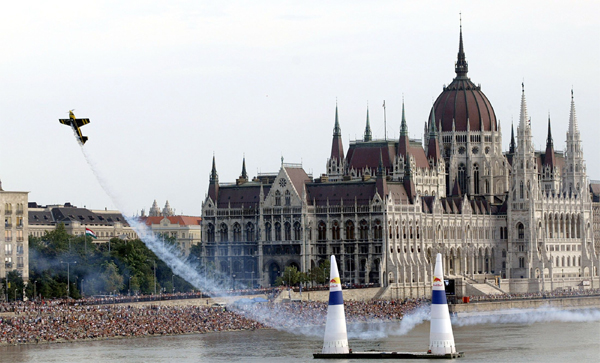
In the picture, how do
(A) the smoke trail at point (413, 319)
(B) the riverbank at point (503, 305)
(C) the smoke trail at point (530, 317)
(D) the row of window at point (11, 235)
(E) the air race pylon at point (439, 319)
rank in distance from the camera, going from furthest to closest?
(B) the riverbank at point (503, 305) < (C) the smoke trail at point (530, 317) < (D) the row of window at point (11, 235) < (A) the smoke trail at point (413, 319) < (E) the air race pylon at point (439, 319)

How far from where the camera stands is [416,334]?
157 metres

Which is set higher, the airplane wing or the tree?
the airplane wing

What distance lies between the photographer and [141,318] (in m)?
156

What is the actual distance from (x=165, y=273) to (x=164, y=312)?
37.6 metres

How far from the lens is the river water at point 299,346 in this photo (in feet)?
443

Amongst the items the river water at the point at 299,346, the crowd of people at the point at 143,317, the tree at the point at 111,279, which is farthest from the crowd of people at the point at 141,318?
the tree at the point at 111,279

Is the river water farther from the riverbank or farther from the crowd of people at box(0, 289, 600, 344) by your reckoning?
the riverbank

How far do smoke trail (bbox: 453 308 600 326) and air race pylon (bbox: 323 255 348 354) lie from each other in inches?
2373

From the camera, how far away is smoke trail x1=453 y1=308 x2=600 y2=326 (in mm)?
180625

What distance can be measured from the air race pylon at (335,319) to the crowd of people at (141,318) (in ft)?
120

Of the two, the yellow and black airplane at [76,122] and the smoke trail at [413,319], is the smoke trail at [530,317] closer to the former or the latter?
the smoke trail at [413,319]

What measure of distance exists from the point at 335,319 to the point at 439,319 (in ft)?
23.0

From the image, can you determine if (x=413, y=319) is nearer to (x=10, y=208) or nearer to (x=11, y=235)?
(x=11, y=235)

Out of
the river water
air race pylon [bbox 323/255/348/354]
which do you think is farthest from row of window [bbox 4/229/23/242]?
air race pylon [bbox 323/255/348/354]
